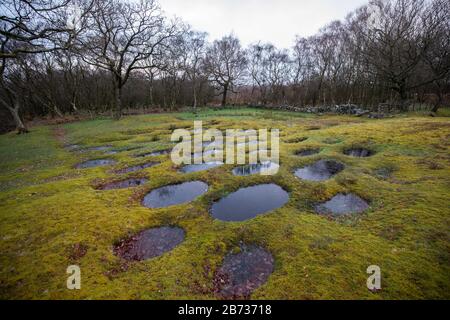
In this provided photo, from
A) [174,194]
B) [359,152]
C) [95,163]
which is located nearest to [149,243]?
[174,194]

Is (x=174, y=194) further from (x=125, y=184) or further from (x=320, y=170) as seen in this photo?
(x=320, y=170)

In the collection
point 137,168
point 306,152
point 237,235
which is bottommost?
point 237,235

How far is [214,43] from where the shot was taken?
1549 inches

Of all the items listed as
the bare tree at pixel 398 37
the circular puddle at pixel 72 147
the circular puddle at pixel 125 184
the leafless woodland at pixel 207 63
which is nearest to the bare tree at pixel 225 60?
the leafless woodland at pixel 207 63

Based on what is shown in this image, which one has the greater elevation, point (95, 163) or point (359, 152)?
point (359, 152)

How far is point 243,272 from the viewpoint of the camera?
406 cm

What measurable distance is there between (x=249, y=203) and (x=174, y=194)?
2546 mm

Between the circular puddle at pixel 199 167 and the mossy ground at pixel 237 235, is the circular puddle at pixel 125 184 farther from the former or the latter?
the circular puddle at pixel 199 167

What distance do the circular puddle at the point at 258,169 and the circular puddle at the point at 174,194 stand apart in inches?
62.3

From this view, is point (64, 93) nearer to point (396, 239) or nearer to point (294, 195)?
point (294, 195)

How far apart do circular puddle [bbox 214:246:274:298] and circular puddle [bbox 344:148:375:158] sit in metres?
7.81

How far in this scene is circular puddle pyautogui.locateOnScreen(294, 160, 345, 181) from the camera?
7836 mm

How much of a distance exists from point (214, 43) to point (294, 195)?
39.5 m
